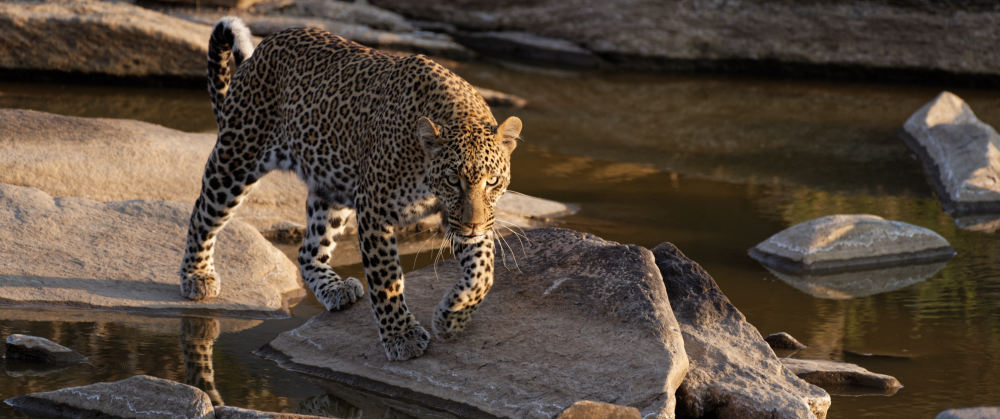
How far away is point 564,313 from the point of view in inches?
271

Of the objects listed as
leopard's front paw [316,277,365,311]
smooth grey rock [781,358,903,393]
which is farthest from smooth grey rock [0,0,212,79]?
smooth grey rock [781,358,903,393]

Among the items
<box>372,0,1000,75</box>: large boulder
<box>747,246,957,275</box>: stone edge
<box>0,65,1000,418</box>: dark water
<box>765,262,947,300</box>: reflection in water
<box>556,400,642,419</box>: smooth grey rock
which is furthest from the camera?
<box>372,0,1000,75</box>: large boulder

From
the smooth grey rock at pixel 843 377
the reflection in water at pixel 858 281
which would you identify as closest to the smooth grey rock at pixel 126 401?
the smooth grey rock at pixel 843 377

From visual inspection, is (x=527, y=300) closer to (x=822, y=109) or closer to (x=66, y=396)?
(x=66, y=396)

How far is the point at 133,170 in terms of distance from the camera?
10.5m

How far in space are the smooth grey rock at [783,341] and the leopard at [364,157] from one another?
205 cm

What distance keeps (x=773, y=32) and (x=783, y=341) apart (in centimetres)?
1285

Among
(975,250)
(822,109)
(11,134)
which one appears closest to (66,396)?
(11,134)

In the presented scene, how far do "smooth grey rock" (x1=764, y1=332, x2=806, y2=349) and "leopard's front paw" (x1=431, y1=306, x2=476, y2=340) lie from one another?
7.05 ft

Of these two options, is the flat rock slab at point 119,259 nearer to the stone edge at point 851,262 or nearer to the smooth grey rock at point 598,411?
the smooth grey rock at point 598,411

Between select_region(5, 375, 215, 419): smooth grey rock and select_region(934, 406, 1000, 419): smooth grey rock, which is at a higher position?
select_region(934, 406, 1000, 419): smooth grey rock

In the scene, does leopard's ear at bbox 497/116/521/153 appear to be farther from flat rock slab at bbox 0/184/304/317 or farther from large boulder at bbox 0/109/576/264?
large boulder at bbox 0/109/576/264

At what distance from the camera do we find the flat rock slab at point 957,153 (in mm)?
11867

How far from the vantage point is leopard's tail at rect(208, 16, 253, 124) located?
8.07m
